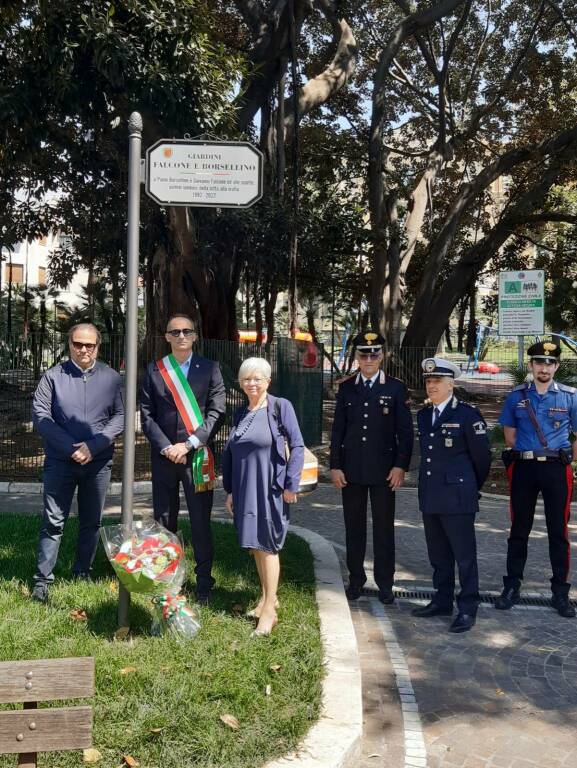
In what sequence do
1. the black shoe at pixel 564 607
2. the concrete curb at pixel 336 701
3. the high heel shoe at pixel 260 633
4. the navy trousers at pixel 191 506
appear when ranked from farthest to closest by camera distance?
the black shoe at pixel 564 607, the navy trousers at pixel 191 506, the high heel shoe at pixel 260 633, the concrete curb at pixel 336 701

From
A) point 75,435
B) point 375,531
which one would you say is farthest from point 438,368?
point 75,435

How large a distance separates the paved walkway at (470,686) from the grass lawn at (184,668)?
0.44 m

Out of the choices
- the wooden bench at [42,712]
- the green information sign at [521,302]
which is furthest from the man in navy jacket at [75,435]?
the green information sign at [521,302]

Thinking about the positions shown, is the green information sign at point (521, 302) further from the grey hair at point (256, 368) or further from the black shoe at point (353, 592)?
the grey hair at point (256, 368)

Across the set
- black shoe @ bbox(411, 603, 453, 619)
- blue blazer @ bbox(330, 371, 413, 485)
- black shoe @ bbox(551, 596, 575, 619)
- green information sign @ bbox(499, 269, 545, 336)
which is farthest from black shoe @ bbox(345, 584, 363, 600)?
green information sign @ bbox(499, 269, 545, 336)

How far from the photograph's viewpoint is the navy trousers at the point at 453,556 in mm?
5355

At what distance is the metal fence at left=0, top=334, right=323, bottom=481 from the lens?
10992 mm

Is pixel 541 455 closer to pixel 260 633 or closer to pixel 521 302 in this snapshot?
pixel 260 633

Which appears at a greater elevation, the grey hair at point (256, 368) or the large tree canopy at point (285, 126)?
the large tree canopy at point (285, 126)

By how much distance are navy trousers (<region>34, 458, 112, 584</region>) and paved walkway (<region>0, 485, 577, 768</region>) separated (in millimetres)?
2030

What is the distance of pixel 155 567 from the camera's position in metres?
4.36

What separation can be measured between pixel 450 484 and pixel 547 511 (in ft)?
2.96

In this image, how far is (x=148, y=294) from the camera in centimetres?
1769

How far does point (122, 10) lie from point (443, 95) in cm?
1272
